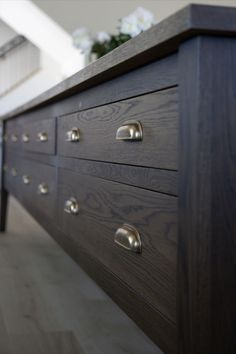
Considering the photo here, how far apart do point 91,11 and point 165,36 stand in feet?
11.7

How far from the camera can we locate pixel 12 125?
2.69 meters

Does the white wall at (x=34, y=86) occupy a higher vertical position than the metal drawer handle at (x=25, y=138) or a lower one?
higher

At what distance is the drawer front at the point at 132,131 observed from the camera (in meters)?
0.73

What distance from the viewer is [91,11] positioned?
159 inches

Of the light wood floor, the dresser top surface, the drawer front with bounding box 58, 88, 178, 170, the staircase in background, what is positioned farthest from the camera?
the staircase in background

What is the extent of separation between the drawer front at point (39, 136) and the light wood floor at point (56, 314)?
46 cm

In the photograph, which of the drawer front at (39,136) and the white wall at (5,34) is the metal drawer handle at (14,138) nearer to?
the drawer front at (39,136)

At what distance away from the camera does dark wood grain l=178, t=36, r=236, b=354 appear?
24.5 inches

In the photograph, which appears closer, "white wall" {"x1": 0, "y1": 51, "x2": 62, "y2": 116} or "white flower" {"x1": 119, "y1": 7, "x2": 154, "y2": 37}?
"white flower" {"x1": 119, "y1": 7, "x2": 154, "y2": 37}

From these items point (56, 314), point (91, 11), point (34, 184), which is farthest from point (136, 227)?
point (91, 11)

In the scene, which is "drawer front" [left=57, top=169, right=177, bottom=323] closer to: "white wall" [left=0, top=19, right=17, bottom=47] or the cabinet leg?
the cabinet leg

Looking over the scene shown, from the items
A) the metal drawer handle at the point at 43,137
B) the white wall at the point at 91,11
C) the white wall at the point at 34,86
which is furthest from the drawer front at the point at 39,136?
the white wall at the point at 34,86

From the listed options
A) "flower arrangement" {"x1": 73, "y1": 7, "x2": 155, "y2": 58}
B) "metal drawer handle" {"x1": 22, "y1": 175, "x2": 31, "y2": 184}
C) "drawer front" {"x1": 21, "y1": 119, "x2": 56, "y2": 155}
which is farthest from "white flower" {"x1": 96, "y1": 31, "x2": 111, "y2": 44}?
"metal drawer handle" {"x1": 22, "y1": 175, "x2": 31, "y2": 184}

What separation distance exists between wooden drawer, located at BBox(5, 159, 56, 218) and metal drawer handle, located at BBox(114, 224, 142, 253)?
64 cm
